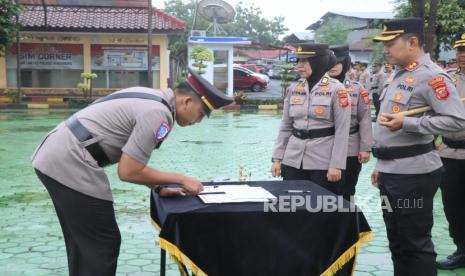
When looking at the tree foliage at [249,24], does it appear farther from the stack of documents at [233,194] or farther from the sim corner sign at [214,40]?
the stack of documents at [233,194]

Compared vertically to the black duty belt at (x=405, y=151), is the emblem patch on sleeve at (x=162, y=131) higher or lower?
higher

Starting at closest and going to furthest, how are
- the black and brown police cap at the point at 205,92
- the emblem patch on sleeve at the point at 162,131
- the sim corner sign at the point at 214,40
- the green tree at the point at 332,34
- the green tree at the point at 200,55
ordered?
the emblem patch on sleeve at the point at 162,131, the black and brown police cap at the point at 205,92, the green tree at the point at 200,55, the sim corner sign at the point at 214,40, the green tree at the point at 332,34

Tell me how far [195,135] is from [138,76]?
11.1 meters

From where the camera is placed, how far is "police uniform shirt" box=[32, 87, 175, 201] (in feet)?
8.87

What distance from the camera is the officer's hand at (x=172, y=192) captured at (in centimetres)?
302

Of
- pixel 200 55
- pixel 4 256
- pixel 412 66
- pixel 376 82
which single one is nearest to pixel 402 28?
pixel 412 66

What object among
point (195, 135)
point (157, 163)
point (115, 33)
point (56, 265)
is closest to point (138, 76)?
point (115, 33)

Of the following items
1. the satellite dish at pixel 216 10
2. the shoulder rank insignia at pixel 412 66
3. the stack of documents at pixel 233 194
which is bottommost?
the stack of documents at pixel 233 194

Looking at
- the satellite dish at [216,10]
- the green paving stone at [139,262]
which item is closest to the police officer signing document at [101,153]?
the green paving stone at [139,262]

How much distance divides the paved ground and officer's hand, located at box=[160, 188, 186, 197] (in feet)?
4.14

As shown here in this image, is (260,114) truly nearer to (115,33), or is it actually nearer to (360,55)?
(115,33)

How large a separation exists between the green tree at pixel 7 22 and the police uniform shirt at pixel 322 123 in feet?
55.5

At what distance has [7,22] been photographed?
1919 centimetres

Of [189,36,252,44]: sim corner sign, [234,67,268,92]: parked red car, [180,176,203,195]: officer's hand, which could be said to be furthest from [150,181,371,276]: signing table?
[234,67,268,92]: parked red car
